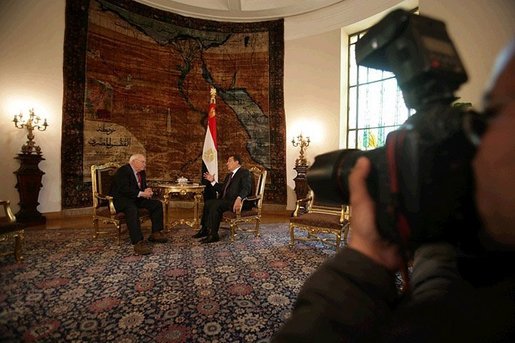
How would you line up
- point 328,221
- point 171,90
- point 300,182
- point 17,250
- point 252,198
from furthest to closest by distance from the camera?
point 171,90 < point 300,182 < point 252,198 < point 328,221 < point 17,250

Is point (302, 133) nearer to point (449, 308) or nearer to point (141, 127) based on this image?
point (141, 127)

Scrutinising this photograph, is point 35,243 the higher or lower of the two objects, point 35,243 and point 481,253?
the lower

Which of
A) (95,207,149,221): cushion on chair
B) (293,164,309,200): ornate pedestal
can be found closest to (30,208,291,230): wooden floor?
(293,164,309,200): ornate pedestal

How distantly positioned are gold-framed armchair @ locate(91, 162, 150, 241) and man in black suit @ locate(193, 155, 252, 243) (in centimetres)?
75

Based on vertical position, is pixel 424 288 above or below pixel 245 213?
above

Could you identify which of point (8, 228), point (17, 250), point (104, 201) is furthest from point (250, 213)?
point (17, 250)

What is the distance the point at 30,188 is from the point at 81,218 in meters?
0.98

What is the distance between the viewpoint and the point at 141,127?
15.9ft

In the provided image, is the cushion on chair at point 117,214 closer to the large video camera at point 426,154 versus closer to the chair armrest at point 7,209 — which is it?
the chair armrest at point 7,209

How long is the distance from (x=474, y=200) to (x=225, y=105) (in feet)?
17.7

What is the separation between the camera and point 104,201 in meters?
3.24

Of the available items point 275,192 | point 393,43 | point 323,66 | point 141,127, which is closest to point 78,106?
point 141,127

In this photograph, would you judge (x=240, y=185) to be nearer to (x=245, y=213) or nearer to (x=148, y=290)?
(x=245, y=213)

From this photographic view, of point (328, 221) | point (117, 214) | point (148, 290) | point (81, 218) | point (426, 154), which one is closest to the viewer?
point (426, 154)
